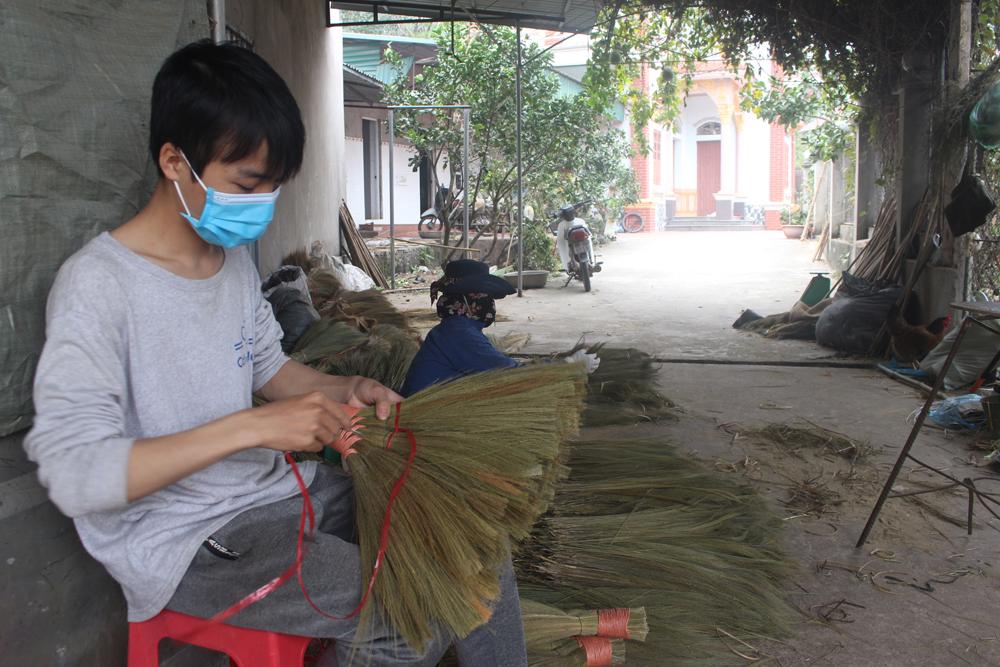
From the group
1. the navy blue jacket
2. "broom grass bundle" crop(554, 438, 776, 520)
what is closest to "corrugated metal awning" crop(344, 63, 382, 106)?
the navy blue jacket

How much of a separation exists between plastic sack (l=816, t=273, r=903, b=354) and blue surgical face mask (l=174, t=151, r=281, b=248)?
540cm

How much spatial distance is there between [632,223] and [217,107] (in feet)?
75.5

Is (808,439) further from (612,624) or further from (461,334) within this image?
(612,624)

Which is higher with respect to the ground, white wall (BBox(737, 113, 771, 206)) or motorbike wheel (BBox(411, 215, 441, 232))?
white wall (BBox(737, 113, 771, 206))

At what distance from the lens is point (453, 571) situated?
54.2 inches

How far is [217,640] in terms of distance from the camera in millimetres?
1417

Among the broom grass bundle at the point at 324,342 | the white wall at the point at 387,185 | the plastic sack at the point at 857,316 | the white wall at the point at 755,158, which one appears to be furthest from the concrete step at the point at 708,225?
the broom grass bundle at the point at 324,342

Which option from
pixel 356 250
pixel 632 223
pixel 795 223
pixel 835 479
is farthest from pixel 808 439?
pixel 632 223

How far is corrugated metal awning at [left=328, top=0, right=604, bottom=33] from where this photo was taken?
7.75 meters

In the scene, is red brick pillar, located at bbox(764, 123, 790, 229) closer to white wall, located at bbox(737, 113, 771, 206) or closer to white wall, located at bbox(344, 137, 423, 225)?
white wall, located at bbox(737, 113, 771, 206)

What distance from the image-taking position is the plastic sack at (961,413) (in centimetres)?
412

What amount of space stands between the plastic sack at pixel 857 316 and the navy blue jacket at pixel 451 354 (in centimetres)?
403

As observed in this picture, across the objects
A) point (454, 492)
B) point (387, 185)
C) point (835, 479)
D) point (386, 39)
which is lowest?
point (835, 479)

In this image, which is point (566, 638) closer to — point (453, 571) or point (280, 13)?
point (453, 571)
